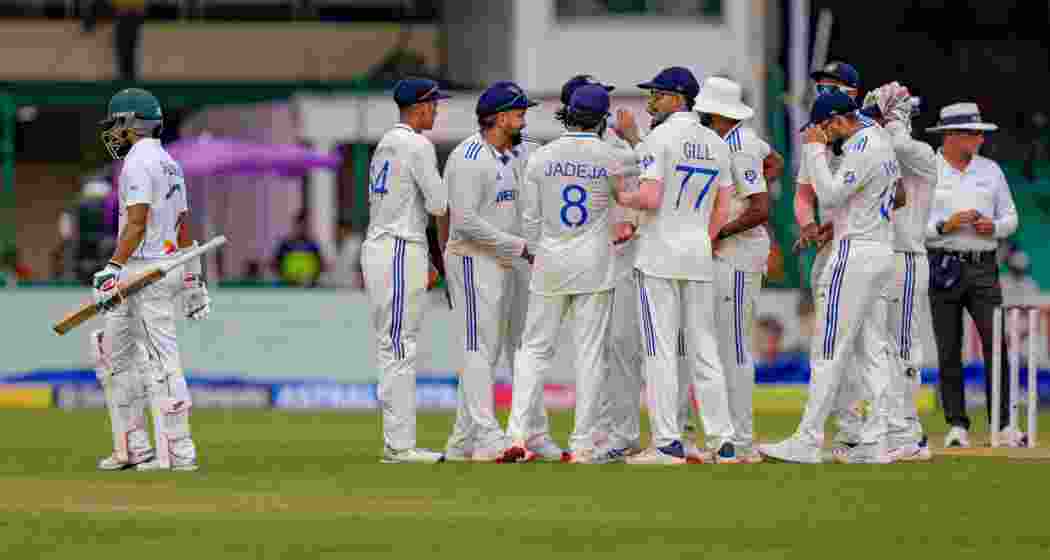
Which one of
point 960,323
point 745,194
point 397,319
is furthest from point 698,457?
point 960,323

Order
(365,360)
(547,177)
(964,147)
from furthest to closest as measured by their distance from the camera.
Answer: (365,360), (964,147), (547,177)

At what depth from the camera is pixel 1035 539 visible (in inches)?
437

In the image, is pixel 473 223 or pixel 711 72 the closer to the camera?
pixel 473 223

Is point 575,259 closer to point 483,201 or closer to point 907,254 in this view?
point 483,201

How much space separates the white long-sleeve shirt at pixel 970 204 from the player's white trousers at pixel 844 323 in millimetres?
2730

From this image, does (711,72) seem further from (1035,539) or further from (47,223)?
(1035,539)

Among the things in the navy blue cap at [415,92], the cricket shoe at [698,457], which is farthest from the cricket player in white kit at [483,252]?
the cricket shoe at [698,457]

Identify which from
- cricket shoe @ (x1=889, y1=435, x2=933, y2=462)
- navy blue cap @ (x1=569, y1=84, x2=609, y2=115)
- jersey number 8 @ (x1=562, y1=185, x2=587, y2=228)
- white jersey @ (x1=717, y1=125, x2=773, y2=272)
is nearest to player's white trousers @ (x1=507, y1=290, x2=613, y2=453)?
jersey number 8 @ (x1=562, y1=185, x2=587, y2=228)

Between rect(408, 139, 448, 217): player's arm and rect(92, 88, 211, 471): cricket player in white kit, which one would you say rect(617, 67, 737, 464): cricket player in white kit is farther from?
rect(92, 88, 211, 471): cricket player in white kit

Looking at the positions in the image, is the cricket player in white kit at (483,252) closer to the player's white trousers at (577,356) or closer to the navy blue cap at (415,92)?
the player's white trousers at (577,356)

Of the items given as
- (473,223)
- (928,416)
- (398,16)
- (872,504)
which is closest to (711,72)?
(398,16)

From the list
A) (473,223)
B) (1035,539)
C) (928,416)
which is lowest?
(928,416)

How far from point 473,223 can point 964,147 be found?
4341mm

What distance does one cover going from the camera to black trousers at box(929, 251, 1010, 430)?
59.3 feet
